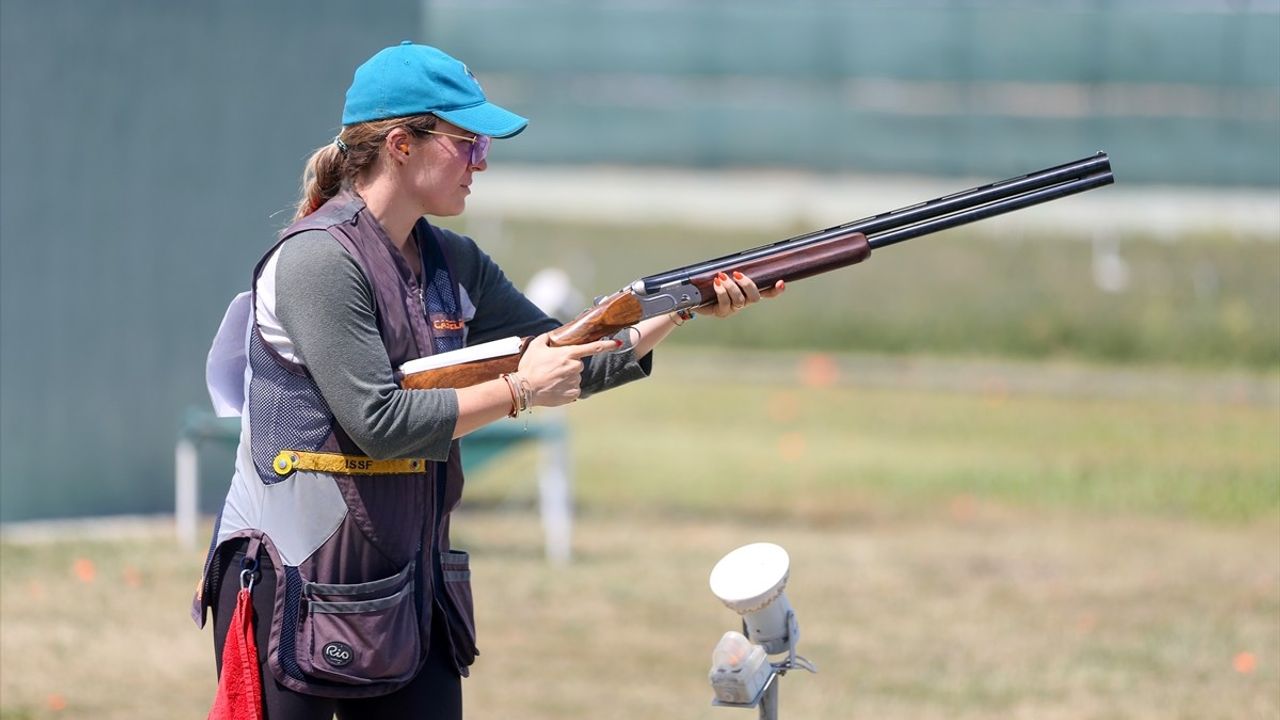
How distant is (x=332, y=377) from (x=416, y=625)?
576 millimetres

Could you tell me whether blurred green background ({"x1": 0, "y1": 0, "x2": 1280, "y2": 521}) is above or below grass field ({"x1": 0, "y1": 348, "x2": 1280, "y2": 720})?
above

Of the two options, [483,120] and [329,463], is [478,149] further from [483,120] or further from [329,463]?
[329,463]

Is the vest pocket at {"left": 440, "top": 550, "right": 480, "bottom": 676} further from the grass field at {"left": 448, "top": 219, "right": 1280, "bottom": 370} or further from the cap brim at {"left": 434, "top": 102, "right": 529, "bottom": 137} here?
the grass field at {"left": 448, "top": 219, "right": 1280, "bottom": 370}

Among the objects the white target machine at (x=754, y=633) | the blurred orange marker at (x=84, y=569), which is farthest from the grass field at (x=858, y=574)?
the white target machine at (x=754, y=633)

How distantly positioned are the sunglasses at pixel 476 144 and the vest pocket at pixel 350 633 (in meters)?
0.91

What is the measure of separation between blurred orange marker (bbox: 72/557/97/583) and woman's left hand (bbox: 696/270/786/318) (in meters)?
5.39

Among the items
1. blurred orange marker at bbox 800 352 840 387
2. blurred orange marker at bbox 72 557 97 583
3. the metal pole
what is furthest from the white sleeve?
blurred orange marker at bbox 800 352 840 387

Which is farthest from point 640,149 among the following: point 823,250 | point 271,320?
point 271,320

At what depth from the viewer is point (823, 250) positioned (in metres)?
4.14

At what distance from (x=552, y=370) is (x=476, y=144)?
0.51 metres

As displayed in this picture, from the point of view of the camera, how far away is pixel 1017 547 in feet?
33.1

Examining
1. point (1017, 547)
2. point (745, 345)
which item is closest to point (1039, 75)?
point (745, 345)

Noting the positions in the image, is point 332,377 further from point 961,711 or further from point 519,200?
point 519,200

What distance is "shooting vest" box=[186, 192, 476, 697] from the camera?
351 centimetres
